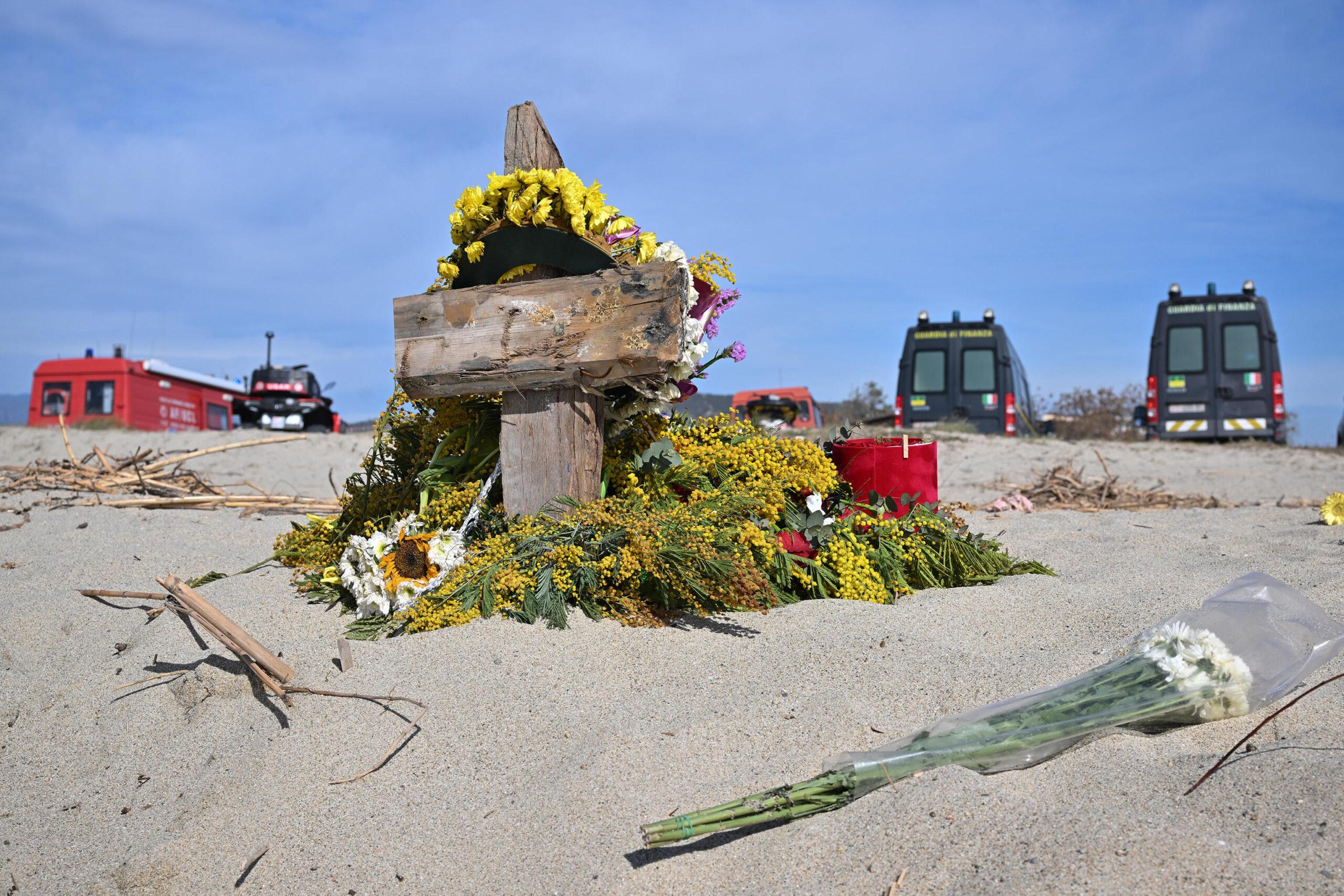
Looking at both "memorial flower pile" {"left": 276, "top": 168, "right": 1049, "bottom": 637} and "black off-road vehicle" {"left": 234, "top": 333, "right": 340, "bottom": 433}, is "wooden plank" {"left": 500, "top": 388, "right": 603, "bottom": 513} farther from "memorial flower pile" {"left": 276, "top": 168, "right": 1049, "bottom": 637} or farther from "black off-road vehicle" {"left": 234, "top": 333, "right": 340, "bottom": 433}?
"black off-road vehicle" {"left": 234, "top": 333, "right": 340, "bottom": 433}

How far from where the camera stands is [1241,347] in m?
12.3

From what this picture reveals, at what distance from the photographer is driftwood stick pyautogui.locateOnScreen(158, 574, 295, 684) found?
256 cm

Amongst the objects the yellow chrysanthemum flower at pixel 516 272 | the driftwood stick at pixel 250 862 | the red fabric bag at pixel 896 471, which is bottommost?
the driftwood stick at pixel 250 862

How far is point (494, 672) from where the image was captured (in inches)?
102

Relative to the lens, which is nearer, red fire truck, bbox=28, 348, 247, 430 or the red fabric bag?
the red fabric bag

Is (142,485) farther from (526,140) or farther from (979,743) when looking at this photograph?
(979,743)

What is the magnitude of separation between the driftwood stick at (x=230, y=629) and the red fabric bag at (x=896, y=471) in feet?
7.82

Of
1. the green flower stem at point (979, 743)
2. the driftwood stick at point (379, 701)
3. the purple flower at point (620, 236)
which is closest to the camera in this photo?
the green flower stem at point (979, 743)

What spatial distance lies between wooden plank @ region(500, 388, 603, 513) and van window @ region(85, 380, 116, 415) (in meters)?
15.3

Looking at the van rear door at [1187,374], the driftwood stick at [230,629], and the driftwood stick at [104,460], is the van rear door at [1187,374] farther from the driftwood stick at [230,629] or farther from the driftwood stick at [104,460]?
the driftwood stick at [230,629]

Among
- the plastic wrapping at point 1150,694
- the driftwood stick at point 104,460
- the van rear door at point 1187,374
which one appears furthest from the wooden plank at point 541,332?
the van rear door at point 1187,374

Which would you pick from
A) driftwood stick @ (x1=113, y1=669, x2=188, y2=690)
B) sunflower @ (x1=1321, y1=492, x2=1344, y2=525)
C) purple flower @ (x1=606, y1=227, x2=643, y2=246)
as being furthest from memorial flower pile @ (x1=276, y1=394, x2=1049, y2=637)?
sunflower @ (x1=1321, y1=492, x2=1344, y2=525)

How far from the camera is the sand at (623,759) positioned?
167cm

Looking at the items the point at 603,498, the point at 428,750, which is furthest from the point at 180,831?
the point at 603,498
